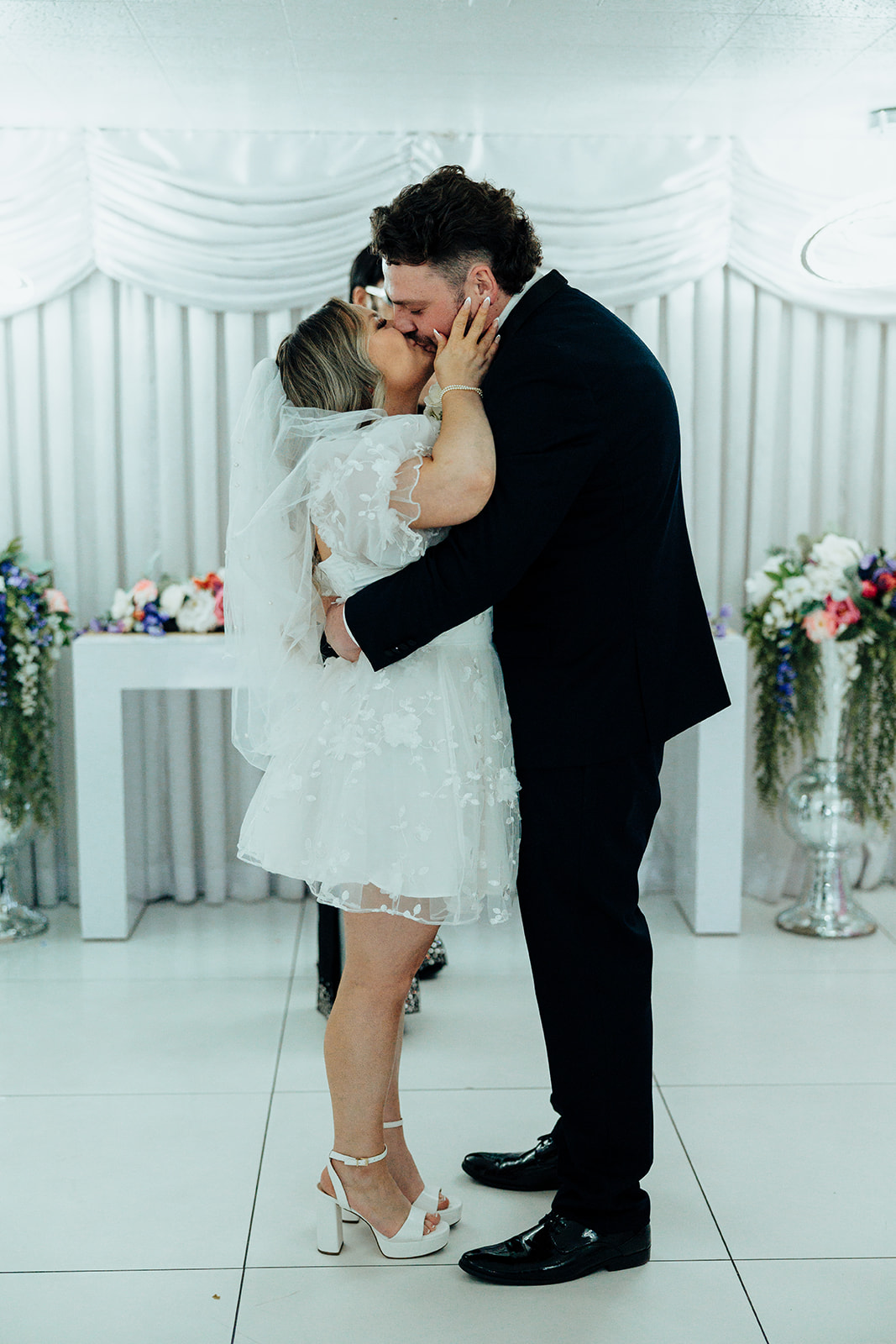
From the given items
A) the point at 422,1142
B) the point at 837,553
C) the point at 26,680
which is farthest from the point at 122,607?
the point at 837,553

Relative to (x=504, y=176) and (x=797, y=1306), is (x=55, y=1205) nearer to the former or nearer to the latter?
(x=797, y=1306)

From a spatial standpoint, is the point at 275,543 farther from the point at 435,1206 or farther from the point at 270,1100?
the point at 270,1100

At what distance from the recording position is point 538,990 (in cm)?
206

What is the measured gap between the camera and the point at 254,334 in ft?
12.7

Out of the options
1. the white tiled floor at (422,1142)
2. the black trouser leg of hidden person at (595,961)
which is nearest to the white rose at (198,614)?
the white tiled floor at (422,1142)

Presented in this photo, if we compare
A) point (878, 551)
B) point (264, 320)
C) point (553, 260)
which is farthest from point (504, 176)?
point (878, 551)

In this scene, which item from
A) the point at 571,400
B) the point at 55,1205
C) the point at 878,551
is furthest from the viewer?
the point at 878,551

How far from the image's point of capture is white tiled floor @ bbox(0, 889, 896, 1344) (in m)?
1.97

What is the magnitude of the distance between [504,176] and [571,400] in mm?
2255

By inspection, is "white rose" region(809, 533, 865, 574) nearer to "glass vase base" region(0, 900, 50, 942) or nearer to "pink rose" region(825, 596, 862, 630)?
"pink rose" region(825, 596, 862, 630)

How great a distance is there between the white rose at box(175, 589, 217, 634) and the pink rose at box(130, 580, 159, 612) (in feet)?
0.30

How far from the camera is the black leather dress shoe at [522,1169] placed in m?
2.31

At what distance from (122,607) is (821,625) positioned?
1.97 metres

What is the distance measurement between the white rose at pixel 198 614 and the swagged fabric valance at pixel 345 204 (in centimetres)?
90
